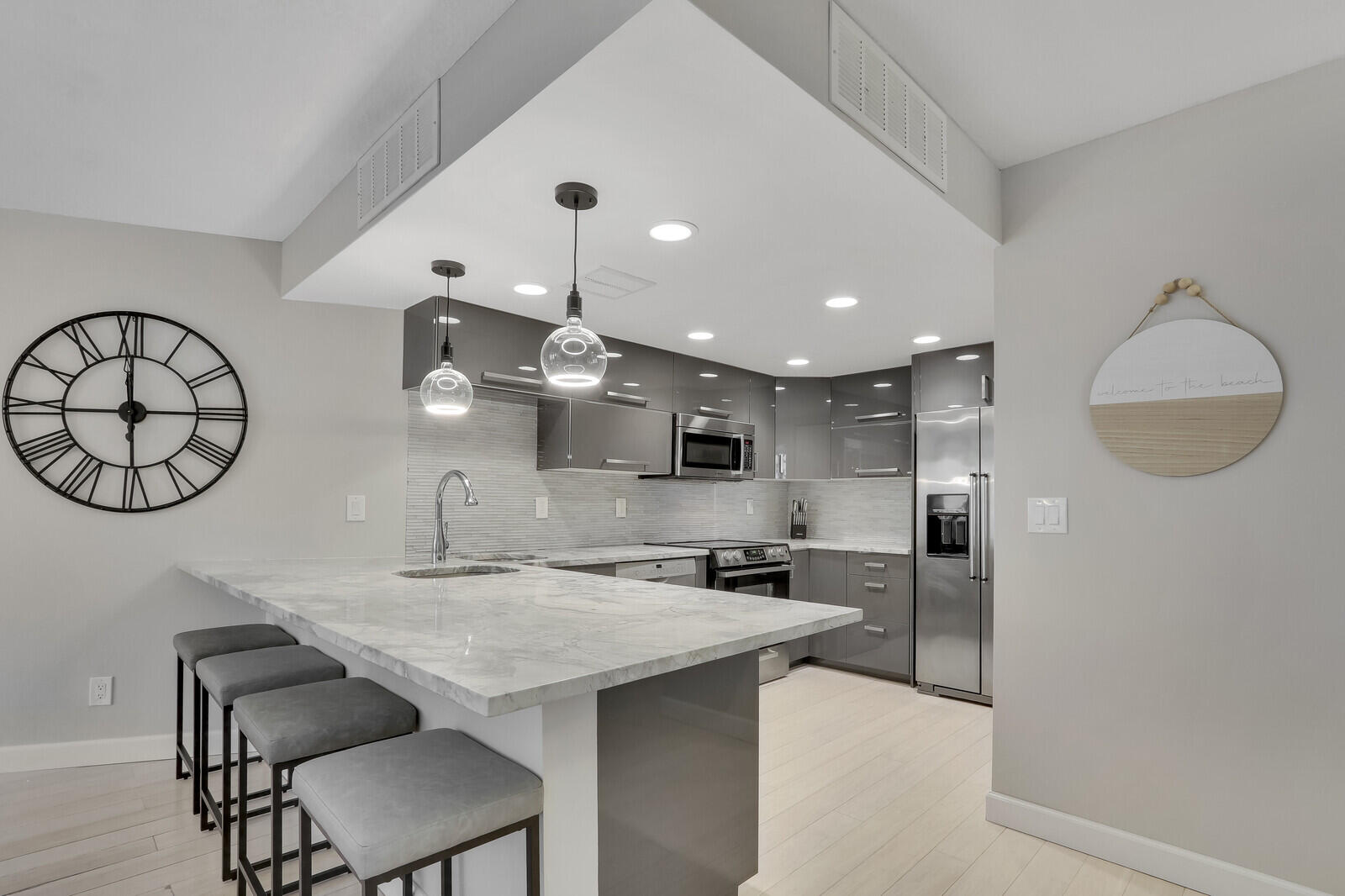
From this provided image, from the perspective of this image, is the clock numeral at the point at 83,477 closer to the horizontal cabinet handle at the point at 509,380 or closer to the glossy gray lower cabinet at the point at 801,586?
the horizontal cabinet handle at the point at 509,380

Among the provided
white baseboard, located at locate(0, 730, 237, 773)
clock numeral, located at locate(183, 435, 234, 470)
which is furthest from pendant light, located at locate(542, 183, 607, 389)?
white baseboard, located at locate(0, 730, 237, 773)

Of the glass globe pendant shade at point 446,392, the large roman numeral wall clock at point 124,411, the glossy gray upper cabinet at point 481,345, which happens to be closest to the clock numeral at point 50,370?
the large roman numeral wall clock at point 124,411

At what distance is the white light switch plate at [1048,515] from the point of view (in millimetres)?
2334

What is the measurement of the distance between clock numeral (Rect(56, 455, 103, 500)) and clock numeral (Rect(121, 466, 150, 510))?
88 millimetres

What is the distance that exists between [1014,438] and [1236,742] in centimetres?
109

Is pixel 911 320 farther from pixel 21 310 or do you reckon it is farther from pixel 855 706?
pixel 21 310

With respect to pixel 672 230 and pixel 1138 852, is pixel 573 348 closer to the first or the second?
pixel 672 230

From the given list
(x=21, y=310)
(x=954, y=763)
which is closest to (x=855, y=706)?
(x=954, y=763)

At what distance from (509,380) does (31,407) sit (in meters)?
1.91

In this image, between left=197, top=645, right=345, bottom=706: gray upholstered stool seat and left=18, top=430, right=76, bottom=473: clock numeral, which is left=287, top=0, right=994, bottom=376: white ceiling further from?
left=197, top=645, right=345, bottom=706: gray upholstered stool seat

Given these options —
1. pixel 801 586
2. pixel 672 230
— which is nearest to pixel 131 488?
pixel 672 230

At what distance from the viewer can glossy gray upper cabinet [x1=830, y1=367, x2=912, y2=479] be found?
15.1 ft

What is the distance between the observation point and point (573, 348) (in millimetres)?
1998

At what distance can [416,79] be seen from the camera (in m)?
1.96
